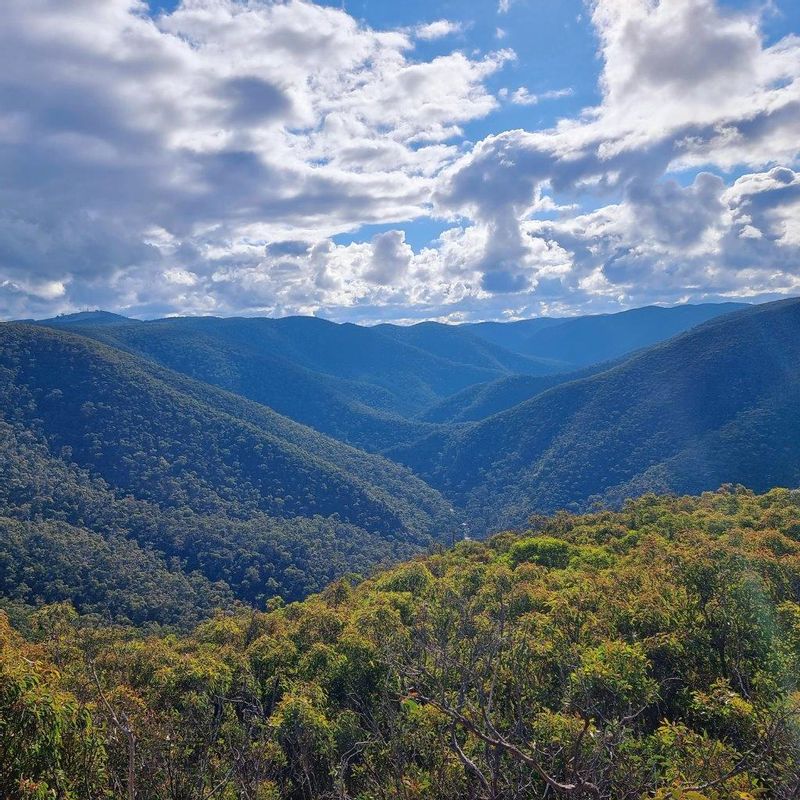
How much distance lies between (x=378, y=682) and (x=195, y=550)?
6423 inches

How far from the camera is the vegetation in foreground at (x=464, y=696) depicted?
362 inches

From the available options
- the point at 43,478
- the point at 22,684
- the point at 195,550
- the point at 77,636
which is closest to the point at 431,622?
the point at 22,684

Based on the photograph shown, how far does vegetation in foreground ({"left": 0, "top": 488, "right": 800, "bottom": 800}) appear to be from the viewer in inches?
362

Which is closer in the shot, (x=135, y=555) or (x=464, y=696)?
(x=464, y=696)

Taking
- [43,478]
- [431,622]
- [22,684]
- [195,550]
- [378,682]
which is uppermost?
[22,684]

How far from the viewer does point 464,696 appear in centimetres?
687

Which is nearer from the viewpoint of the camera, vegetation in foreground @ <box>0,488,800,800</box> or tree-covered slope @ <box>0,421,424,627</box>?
vegetation in foreground @ <box>0,488,800,800</box>

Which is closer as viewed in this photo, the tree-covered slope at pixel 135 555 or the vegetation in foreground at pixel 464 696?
the vegetation in foreground at pixel 464 696

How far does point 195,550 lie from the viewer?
579 ft

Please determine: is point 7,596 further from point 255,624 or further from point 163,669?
point 163,669

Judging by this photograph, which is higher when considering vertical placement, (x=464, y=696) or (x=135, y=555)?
(x=464, y=696)

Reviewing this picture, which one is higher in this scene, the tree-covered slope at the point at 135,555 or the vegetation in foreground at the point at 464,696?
the vegetation in foreground at the point at 464,696

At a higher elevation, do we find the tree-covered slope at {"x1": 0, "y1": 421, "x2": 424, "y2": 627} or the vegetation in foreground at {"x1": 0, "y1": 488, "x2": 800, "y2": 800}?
the vegetation in foreground at {"x1": 0, "y1": 488, "x2": 800, "y2": 800}

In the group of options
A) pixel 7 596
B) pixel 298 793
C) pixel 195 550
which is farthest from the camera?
pixel 195 550
